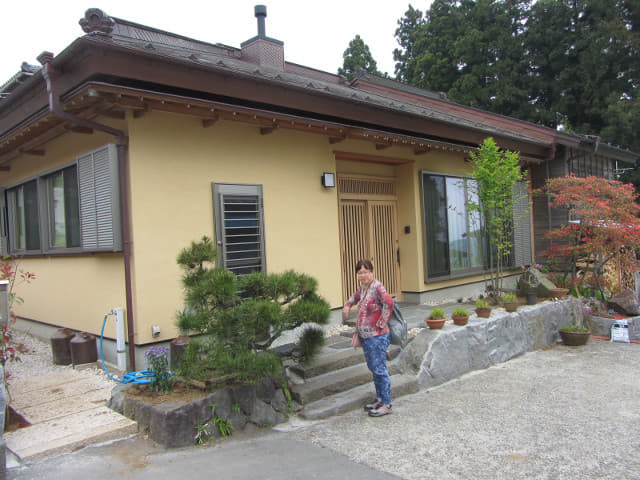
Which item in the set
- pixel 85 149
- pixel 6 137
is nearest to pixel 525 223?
pixel 85 149

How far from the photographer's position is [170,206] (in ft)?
17.9

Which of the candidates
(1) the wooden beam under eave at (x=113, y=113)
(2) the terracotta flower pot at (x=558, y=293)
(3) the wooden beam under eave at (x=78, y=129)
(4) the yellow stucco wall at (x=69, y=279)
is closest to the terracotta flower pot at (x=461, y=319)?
(2) the terracotta flower pot at (x=558, y=293)

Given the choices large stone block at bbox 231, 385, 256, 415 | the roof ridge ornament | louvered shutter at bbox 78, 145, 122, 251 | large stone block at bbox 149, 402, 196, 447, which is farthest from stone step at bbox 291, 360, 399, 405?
the roof ridge ornament

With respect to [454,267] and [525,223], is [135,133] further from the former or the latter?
[525,223]

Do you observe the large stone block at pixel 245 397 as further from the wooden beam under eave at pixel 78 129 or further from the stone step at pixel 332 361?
the wooden beam under eave at pixel 78 129

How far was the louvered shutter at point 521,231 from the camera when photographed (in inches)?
429

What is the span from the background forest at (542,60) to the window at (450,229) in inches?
377

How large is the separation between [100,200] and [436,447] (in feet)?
14.3

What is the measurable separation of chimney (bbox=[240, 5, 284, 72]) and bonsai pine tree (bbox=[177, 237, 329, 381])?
5594mm

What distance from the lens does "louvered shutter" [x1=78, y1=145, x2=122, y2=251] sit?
16.9ft

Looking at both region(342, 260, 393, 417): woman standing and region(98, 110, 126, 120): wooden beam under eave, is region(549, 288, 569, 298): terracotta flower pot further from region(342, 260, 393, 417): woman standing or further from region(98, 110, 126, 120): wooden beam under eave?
region(98, 110, 126, 120): wooden beam under eave

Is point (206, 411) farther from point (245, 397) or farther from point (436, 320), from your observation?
point (436, 320)

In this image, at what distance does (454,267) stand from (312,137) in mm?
4192

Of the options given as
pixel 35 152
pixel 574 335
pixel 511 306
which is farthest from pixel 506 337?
pixel 35 152
